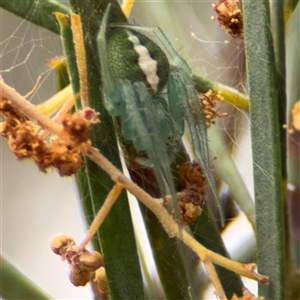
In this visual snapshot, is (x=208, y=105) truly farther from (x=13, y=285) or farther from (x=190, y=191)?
(x=13, y=285)

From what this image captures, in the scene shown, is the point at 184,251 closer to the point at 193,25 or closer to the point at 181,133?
the point at 181,133

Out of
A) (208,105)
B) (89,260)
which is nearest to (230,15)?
(208,105)

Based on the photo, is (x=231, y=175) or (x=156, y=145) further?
(x=231, y=175)

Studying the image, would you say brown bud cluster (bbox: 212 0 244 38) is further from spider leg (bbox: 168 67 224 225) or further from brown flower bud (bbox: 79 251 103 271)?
brown flower bud (bbox: 79 251 103 271)

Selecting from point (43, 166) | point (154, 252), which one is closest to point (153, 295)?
point (154, 252)

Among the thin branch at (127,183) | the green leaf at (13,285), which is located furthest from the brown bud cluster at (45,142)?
the green leaf at (13,285)

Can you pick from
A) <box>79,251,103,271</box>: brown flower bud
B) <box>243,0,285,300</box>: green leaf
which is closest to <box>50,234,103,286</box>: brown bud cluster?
<box>79,251,103,271</box>: brown flower bud
